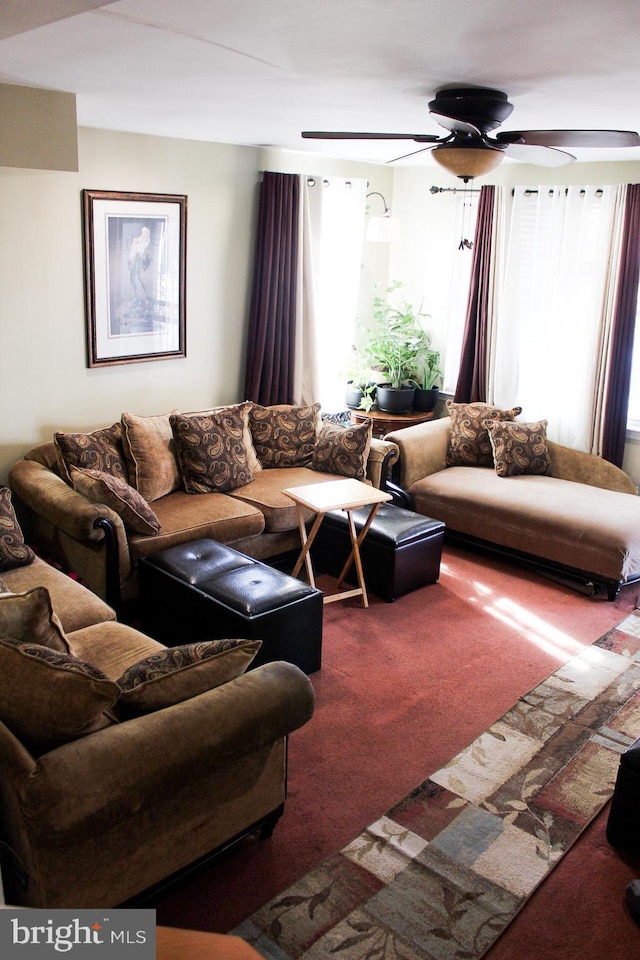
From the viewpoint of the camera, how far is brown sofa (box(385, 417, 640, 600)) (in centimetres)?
470

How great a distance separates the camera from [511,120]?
3.81 metres

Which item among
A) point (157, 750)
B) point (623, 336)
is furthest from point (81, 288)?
point (623, 336)

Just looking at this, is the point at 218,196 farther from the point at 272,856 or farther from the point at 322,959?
the point at 322,959

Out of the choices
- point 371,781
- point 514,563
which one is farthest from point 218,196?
point 371,781

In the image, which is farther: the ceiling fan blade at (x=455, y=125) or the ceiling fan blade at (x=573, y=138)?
the ceiling fan blade at (x=573, y=138)

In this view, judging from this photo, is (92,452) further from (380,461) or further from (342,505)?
(380,461)

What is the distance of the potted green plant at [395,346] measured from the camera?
636 cm

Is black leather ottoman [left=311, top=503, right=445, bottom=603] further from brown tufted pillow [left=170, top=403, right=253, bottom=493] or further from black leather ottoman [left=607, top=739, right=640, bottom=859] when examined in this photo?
black leather ottoman [left=607, top=739, right=640, bottom=859]

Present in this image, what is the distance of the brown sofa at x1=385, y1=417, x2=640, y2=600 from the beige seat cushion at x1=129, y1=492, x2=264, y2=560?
119 cm

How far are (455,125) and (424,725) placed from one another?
2353mm

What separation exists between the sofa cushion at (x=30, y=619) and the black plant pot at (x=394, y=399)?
13.6 ft

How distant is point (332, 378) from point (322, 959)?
4.72 m

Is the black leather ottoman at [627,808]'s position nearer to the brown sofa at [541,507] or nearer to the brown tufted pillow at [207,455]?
the brown sofa at [541,507]

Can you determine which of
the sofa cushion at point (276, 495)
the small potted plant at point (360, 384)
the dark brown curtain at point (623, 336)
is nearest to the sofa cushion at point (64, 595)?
the sofa cushion at point (276, 495)
